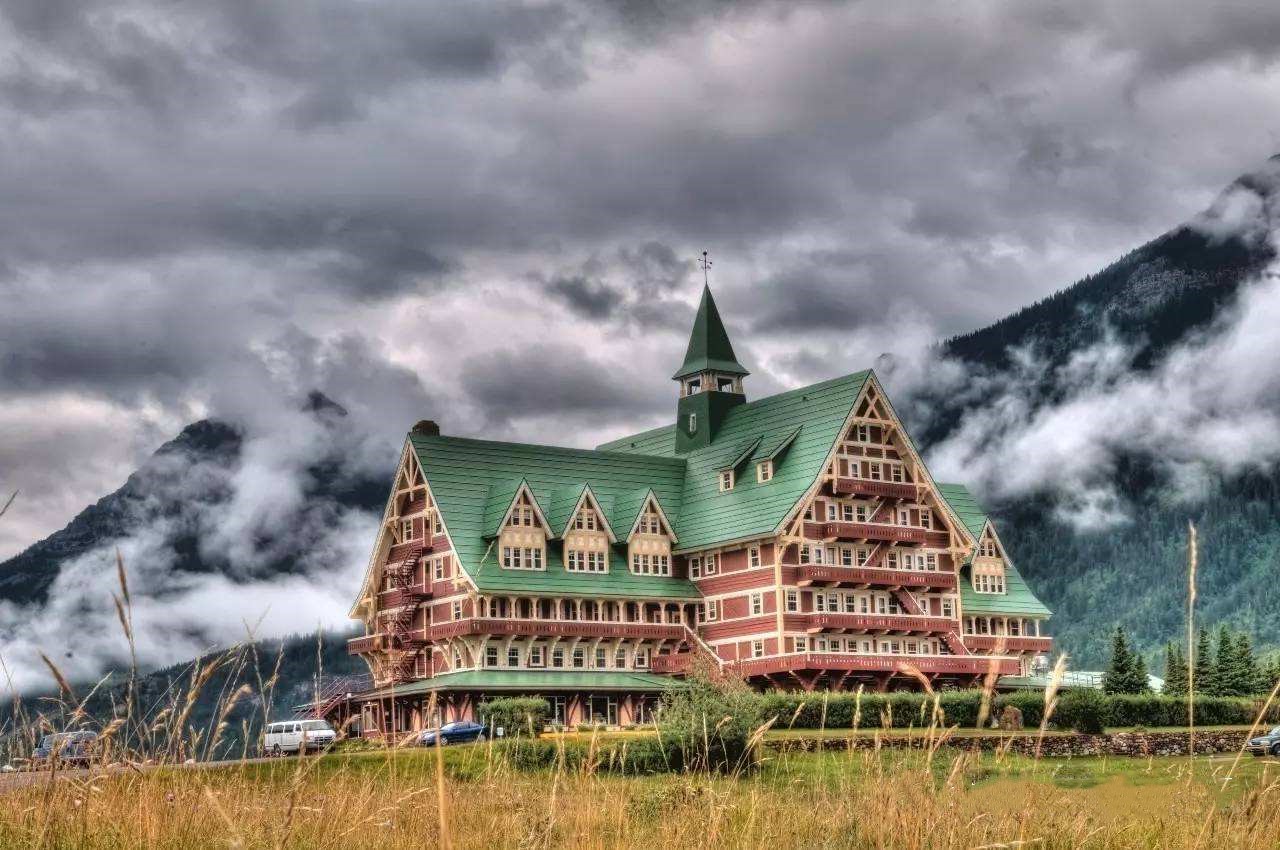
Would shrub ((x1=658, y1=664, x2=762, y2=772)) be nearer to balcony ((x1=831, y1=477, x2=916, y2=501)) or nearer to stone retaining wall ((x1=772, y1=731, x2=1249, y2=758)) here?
stone retaining wall ((x1=772, y1=731, x2=1249, y2=758))

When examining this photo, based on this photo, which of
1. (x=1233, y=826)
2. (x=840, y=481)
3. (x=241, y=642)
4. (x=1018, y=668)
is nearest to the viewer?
(x=241, y=642)

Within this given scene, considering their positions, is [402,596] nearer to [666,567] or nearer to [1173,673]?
[666,567]

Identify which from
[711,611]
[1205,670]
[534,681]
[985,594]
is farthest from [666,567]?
[1205,670]

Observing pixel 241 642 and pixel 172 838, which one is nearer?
pixel 241 642

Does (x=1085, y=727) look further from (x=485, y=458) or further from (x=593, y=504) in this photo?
(x=485, y=458)

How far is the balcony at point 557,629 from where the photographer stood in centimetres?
6625

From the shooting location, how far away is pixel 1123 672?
283 ft

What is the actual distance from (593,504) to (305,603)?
125506 millimetres

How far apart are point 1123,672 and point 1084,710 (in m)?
30.9

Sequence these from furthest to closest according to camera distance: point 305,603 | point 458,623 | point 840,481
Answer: point 305,603
point 840,481
point 458,623

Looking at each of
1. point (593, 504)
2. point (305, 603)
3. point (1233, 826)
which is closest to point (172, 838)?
point (1233, 826)

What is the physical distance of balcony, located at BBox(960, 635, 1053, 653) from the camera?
80125mm

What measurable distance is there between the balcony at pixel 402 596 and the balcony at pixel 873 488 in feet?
59.8

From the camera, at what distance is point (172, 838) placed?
11.9 metres
